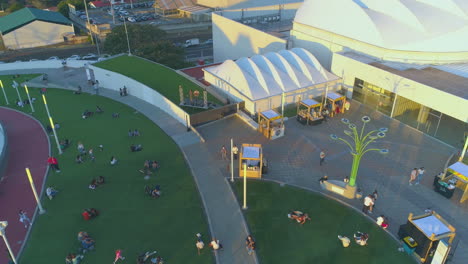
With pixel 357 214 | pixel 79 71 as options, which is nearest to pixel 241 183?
pixel 357 214

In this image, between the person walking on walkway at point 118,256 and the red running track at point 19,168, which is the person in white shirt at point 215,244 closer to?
the person walking on walkway at point 118,256

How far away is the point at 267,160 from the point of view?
27141 mm

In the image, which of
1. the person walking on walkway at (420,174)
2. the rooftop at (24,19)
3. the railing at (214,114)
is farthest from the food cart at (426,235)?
the rooftop at (24,19)

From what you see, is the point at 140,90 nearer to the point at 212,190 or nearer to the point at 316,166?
the point at 212,190

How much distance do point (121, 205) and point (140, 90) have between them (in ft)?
60.3

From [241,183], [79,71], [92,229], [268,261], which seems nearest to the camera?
[268,261]

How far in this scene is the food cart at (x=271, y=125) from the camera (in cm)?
2961

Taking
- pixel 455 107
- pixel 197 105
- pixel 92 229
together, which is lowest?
pixel 92 229

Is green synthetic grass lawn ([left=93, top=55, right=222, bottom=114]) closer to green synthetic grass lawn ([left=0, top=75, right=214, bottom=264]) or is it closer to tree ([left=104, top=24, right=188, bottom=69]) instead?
green synthetic grass lawn ([left=0, top=75, right=214, bottom=264])

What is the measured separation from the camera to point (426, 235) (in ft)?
60.2

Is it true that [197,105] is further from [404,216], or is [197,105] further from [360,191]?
[404,216]

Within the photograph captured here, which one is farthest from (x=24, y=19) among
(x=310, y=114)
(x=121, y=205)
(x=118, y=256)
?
(x=118, y=256)

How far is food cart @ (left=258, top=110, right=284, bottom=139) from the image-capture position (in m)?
29.6

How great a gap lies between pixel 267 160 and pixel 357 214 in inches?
317
